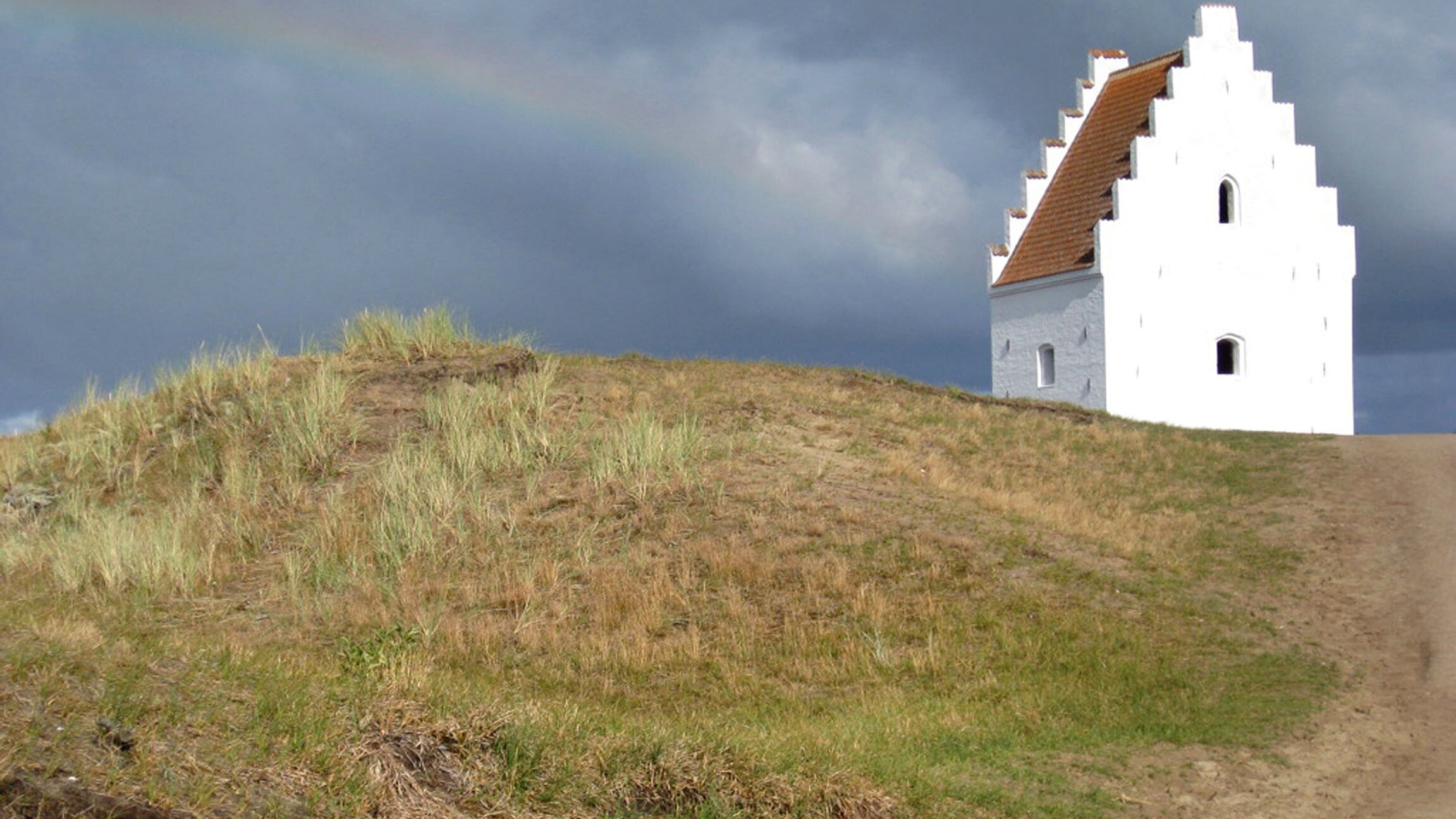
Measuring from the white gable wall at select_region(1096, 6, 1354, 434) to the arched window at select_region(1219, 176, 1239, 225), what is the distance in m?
0.13

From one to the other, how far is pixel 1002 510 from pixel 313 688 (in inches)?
421

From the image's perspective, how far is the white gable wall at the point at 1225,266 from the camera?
33688mm

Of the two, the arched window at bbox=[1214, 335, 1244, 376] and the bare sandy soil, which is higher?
the arched window at bbox=[1214, 335, 1244, 376]

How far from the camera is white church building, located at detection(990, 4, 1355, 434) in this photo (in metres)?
33.7

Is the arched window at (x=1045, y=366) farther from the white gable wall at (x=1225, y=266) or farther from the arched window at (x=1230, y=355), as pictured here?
the arched window at (x=1230, y=355)

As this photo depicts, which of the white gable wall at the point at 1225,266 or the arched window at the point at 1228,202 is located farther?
the arched window at the point at 1228,202

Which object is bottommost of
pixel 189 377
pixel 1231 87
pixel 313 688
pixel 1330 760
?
pixel 1330 760

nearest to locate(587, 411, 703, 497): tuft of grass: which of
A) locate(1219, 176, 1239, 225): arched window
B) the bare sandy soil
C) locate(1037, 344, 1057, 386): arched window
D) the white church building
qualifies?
the bare sandy soil

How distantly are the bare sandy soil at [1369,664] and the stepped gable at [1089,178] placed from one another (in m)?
14.0

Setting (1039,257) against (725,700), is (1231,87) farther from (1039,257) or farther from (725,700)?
(725,700)

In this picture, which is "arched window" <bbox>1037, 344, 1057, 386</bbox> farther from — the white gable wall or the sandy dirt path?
the sandy dirt path

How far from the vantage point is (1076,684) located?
462 inches

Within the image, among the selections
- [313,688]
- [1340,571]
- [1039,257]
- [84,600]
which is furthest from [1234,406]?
[313,688]

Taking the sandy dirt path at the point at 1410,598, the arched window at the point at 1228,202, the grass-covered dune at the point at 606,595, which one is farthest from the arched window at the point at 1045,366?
→ the sandy dirt path at the point at 1410,598
